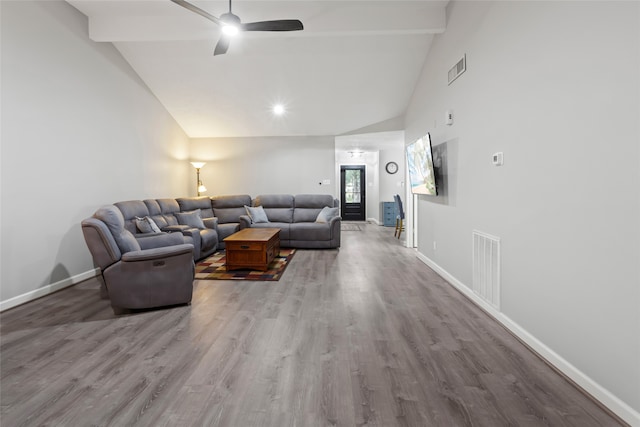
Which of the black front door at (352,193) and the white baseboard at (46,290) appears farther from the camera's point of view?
the black front door at (352,193)

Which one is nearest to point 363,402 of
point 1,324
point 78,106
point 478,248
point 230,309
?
point 230,309

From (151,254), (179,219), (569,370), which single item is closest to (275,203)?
(179,219)

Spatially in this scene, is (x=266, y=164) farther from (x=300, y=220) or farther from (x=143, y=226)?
(x=143, y=226)

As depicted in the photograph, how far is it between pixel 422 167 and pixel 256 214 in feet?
11.6

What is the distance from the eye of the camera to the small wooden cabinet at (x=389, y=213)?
8.99m

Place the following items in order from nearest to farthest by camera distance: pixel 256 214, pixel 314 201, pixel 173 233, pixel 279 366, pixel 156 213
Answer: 1. pixel 279 366
2. pixel 173 233
3. pixel 156 213
4. pixel 256 214
5. pixel 314 201

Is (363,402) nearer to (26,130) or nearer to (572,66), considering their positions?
(572,66)

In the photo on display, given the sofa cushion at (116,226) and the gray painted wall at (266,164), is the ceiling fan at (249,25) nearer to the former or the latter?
the sofa cushion at (116,226)

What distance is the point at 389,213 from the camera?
905cm

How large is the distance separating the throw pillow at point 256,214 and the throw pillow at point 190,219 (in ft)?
3.45

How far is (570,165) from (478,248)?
1.30m

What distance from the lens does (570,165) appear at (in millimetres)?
1776

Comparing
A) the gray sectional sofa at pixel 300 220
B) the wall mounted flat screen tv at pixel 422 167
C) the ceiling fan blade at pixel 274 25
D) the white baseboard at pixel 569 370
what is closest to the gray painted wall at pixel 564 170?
the white baseboard at pixel 569 370

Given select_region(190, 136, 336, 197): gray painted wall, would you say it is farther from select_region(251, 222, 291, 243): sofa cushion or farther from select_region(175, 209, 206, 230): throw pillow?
select_region(175, 209, 206, 230): throw pillow
